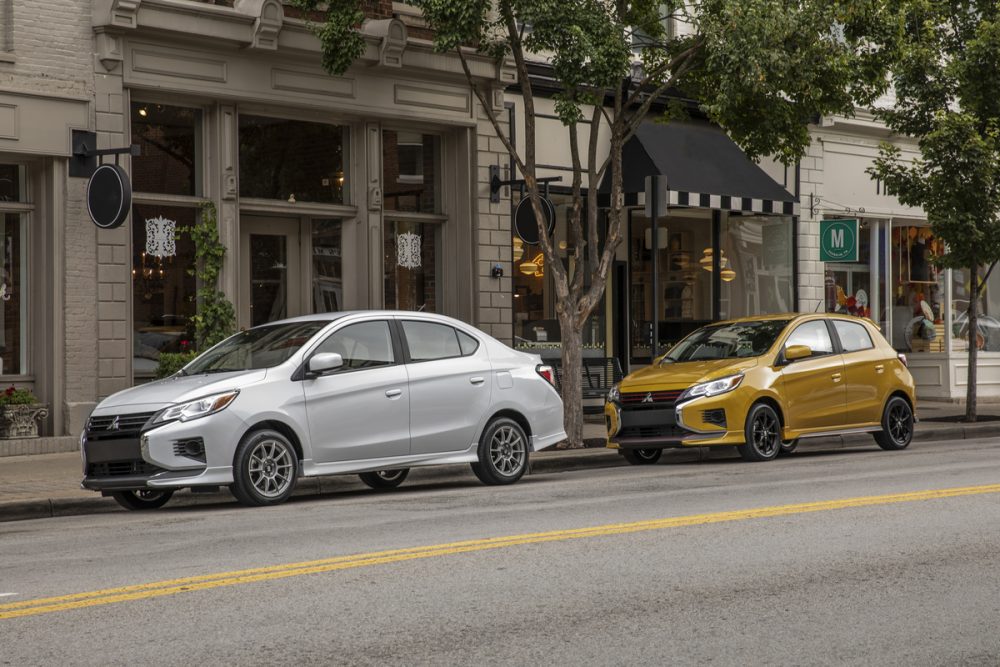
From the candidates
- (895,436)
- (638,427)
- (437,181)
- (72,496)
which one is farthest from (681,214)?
(72,496)

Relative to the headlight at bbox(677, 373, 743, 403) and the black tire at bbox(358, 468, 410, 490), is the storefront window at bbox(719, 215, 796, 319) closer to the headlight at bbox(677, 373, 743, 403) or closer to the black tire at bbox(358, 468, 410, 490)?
the headlight at bbox(677, 373, 743, 403)

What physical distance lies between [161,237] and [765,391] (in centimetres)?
770

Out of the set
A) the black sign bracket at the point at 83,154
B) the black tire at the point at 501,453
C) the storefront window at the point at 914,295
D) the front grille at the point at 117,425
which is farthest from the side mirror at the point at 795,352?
the storefront window at the point at 914,295

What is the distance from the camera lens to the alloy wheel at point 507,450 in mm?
13078

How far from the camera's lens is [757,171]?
24109 mm

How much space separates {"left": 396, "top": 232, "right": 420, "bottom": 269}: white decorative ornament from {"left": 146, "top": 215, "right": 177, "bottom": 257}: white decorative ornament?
12.3 ft

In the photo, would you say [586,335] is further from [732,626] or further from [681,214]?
[732,626]

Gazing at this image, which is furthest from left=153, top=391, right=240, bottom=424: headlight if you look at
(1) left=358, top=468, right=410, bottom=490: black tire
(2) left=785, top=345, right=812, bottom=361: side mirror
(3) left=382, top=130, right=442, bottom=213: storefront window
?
(3) left=382, top=130, right=442, bottom=213: storefront window

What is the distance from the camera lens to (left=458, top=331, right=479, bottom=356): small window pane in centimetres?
1302

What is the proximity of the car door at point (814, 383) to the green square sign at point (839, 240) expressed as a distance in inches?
362

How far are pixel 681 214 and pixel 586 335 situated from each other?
125 inches

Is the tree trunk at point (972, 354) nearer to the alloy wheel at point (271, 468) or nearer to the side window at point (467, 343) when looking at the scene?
the side window at point (467, 343)

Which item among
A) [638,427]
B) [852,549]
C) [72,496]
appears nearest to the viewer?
[852,549]

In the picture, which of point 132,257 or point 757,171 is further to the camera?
point 757,171
